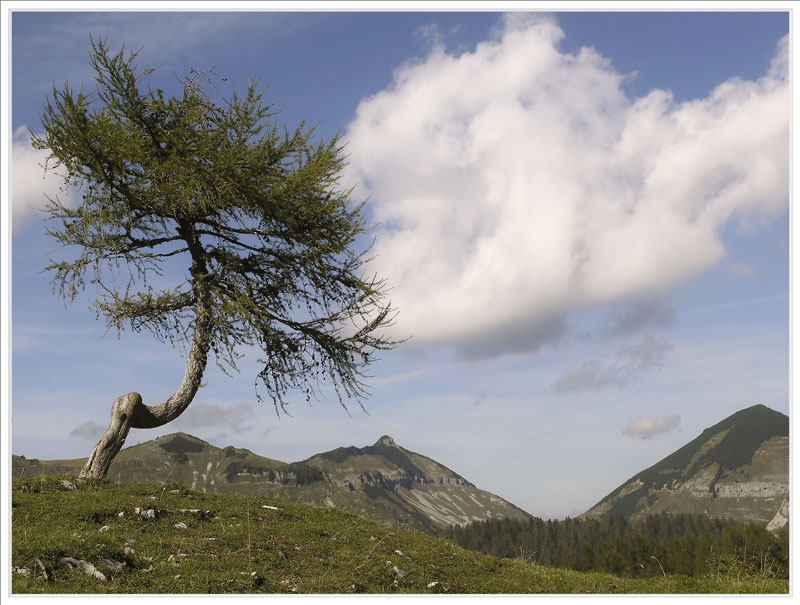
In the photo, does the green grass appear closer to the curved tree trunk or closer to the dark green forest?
the curved tree trunk

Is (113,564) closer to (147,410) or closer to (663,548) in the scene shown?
(147,410)

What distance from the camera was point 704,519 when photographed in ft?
638

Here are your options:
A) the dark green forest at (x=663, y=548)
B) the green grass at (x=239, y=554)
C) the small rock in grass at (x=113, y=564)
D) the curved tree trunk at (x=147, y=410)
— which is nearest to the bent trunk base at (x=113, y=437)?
the curved tree trunk at (x=147, y=410)

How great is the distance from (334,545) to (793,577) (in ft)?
32.3

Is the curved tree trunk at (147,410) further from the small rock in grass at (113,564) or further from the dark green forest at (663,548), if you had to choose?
the dark green forest at (663,548)

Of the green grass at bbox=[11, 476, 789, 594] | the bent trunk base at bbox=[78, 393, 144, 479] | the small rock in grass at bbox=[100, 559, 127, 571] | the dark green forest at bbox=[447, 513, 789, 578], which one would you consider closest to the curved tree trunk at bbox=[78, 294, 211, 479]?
the bent trunk base at bbox=[78, 393, 144, 479]

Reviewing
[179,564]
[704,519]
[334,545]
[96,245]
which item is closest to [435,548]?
[334,545]

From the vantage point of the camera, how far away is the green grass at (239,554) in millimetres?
10961

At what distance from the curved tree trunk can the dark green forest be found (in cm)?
1187

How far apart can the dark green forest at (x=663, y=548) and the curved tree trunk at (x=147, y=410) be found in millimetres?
11870

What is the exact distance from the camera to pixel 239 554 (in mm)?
12945

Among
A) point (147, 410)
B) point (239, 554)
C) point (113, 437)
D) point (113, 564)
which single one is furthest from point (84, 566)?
point (147, 410)

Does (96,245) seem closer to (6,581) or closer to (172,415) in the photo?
(172,415)

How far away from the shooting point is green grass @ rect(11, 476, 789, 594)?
11.0 meters
